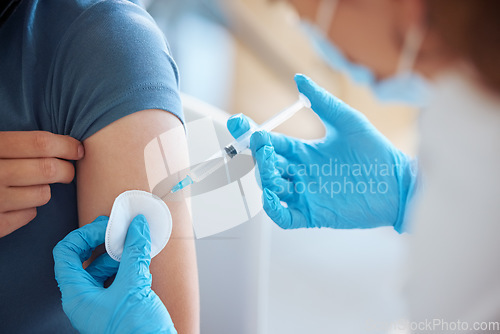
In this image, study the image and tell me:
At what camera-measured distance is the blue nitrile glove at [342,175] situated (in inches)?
39.8

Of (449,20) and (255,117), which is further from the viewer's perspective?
(255,117)

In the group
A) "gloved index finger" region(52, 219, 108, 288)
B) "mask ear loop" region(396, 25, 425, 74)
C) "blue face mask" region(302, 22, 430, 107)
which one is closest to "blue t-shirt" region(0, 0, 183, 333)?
"gloved index finger" region(52, 219, 108, 288)

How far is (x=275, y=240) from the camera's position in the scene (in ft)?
5.90

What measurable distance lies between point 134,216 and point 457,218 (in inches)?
22.2

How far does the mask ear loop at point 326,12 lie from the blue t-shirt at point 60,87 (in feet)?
1.13

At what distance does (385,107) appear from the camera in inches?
78.9

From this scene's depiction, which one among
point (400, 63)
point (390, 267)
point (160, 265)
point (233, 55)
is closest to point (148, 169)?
point (160, 265)

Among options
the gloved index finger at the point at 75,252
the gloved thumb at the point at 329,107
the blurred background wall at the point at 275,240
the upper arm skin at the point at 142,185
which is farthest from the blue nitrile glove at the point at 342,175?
the gloved index finger at the point at 75,252

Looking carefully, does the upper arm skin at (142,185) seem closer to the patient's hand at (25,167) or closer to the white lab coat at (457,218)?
the patient's hand at (25,167)

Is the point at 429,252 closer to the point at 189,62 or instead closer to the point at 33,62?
the point at 33,62

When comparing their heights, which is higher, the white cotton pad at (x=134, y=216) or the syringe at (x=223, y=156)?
the syringe at (x=223, y=156)

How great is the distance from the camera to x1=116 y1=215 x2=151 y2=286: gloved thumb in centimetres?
69

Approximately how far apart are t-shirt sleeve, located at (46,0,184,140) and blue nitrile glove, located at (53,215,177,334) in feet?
0.66

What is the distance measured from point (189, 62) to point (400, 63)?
244cm
